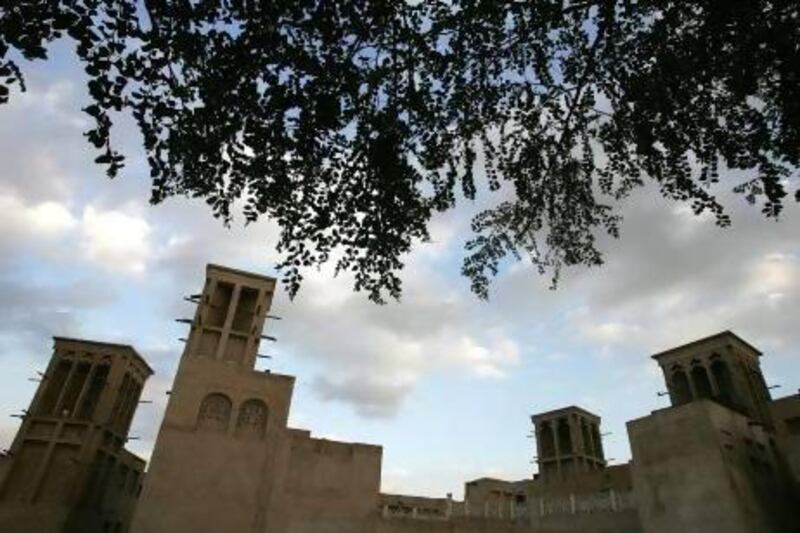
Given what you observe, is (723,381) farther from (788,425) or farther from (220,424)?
(220,424)

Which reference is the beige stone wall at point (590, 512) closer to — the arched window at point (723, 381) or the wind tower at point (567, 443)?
the arched window at point (723, 381)

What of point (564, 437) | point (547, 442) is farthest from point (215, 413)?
point (564, 437)

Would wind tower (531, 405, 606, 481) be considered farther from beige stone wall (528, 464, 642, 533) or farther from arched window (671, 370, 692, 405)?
beige stone wall (528, 464, 642, 533)

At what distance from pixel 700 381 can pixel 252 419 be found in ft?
95.0

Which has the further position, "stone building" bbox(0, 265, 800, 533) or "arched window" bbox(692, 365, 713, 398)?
"arched window" bbox(692, 365, 713, 398)

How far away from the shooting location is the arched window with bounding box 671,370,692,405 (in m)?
35.9

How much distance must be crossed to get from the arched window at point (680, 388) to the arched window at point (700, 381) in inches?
19.9

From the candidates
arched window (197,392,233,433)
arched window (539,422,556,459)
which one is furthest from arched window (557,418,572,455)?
arched window (197,392,233,433)

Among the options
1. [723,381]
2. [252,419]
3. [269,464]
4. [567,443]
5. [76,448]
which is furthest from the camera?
[567,443]

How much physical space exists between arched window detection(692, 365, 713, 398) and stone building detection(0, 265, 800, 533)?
4.65 feet

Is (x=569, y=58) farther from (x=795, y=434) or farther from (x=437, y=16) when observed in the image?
(x=795, y=434)

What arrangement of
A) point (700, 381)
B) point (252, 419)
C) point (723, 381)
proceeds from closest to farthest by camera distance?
point (252, 419) → point (723, 381) → point (700, 381)

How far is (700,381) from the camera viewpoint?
35.8m

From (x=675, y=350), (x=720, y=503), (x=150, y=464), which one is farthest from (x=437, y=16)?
(x=675, y=350)
